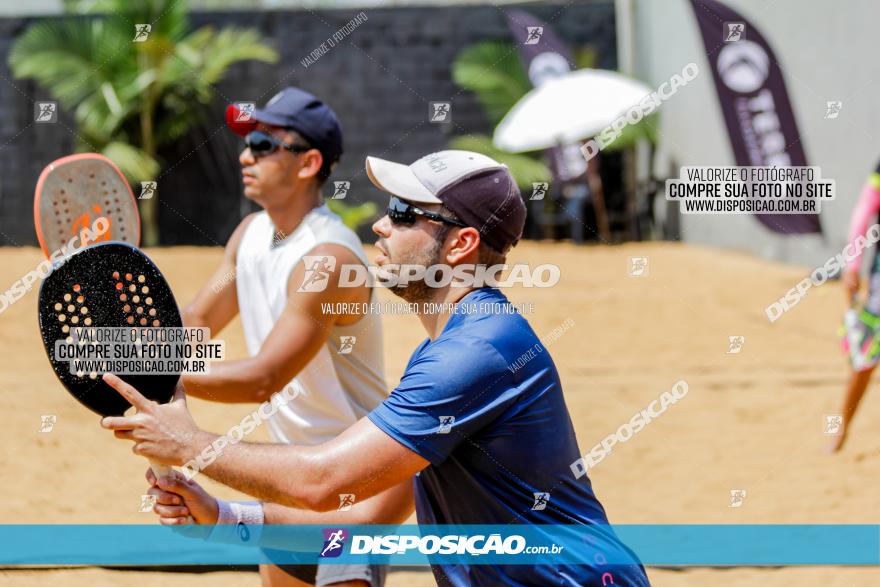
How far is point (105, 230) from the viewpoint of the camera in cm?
302

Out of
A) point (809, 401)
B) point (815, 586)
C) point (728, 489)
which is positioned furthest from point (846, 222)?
point (815, 586)

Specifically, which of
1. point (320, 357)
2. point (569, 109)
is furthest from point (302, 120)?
point (569, 109)

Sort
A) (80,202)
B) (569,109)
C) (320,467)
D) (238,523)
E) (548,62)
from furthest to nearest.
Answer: (548,62), (569,109), (80,202), (238,523), (320,467)

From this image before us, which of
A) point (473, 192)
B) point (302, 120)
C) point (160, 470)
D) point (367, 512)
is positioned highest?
point (302, 120)

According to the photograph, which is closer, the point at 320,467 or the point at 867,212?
the point at 320,467

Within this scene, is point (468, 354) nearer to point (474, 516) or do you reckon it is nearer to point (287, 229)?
point (474, 516)

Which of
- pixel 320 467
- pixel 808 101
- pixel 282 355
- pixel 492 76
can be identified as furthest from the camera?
pixel 492 76

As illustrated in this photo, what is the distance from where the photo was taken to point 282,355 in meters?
3.20

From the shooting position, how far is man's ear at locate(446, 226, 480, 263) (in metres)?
2.46

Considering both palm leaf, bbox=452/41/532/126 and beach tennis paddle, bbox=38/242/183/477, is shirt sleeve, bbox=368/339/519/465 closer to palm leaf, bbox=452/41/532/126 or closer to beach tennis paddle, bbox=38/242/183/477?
beach tennis paddle, bbox=38/242/183/477

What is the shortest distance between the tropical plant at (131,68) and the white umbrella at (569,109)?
355 cm

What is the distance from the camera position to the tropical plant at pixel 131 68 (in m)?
15.3

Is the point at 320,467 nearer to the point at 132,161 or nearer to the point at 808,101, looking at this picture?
the point at 808,101

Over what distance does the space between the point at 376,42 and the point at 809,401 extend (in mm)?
10256
